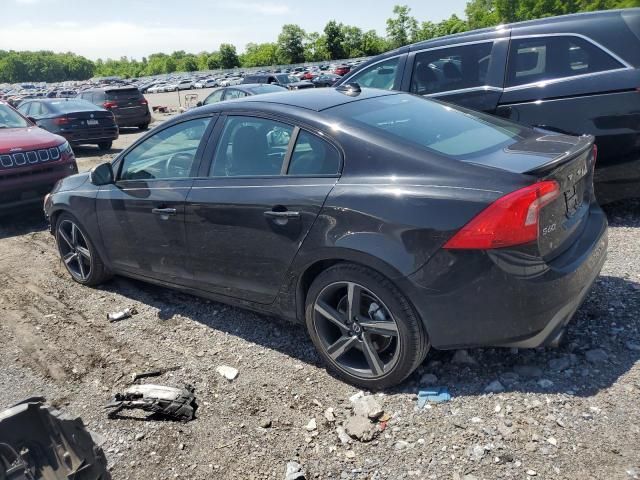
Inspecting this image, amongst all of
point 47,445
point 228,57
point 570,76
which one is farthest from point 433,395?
point 228,57

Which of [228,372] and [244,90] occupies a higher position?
[244,90]

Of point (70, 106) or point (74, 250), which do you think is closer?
point (74, 250)

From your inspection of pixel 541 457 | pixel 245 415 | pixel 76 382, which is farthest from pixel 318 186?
pixel 76 382

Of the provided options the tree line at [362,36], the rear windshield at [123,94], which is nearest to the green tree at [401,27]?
the tree line at [362,36]

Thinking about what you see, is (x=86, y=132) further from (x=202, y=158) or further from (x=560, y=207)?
(x=560, y=207)

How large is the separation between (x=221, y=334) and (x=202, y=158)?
4.16ft

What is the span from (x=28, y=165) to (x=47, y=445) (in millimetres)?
5886

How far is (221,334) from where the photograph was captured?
4.00m

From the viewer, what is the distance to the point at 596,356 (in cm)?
314

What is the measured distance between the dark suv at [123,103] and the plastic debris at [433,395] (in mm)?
18108

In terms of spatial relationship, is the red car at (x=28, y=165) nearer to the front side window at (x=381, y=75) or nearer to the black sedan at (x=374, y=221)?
the black sedan at (x=374, y=221)

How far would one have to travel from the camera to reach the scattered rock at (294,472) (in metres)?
2.55

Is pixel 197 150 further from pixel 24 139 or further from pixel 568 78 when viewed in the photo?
pixel 24 139

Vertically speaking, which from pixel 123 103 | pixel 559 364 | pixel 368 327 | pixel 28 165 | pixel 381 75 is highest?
pixel 381 75
